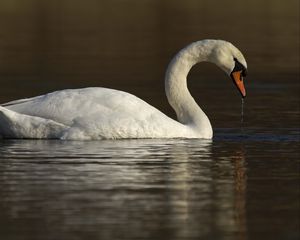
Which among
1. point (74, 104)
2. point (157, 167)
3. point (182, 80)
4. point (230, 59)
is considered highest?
point (230, 59)

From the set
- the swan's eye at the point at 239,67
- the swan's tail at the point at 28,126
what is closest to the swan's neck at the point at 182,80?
the swan's eye at the point at 239,67

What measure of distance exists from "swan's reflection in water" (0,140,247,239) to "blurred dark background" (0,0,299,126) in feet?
12.7

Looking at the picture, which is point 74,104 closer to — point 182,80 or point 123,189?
point 182,80

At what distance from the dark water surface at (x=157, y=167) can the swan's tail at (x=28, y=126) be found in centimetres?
17

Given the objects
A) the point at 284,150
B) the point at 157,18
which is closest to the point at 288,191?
the point at 284,150

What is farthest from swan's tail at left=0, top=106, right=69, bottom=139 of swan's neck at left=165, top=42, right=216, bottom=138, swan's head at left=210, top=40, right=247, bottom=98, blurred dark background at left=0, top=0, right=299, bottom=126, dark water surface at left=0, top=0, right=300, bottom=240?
blurred dark background at left=0, top=0, right=299, bottom=126

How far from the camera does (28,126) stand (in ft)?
55.6

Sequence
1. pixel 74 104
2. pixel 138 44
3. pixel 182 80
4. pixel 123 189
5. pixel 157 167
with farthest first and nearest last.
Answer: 1. pixel 138 44
2. pixel 182 80
3. pixel 74 104
4. pixel 157 167
5. pixel 123 189

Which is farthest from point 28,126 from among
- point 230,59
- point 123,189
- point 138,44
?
point 138,44

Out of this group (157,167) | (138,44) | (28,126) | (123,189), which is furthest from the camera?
(138,44)

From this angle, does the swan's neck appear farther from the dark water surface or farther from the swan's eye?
the dark water surface

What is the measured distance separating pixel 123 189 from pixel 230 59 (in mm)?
5490

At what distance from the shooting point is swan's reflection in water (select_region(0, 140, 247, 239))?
448 inches

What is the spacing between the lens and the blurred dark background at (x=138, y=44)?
24844mm
